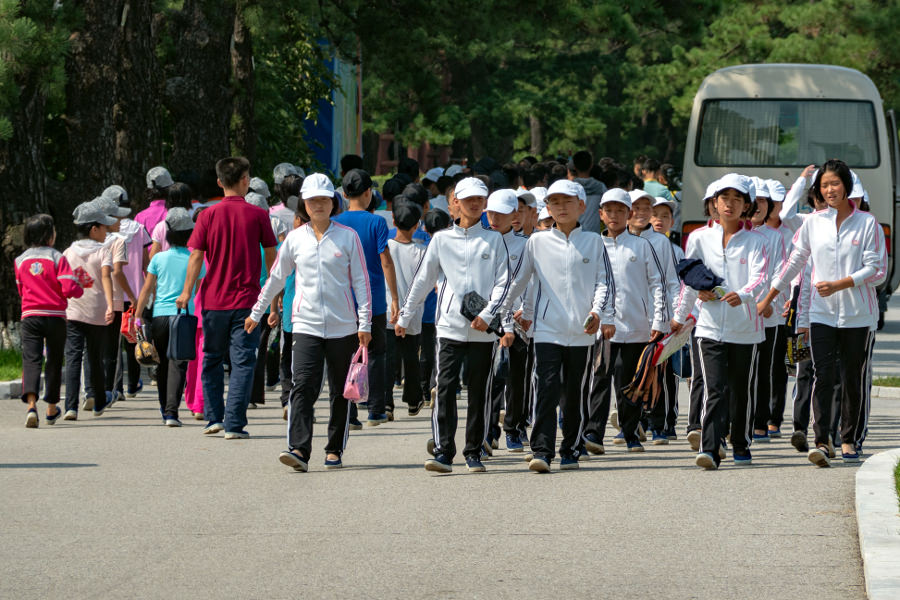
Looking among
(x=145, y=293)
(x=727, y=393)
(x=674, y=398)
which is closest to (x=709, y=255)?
(x=727, y=393)

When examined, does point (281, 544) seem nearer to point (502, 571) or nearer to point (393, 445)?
point (502, 571)

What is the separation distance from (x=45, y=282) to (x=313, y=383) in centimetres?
332

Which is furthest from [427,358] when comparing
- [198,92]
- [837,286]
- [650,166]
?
[198,92]

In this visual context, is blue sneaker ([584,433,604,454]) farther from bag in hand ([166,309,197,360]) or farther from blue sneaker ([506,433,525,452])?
bag in hand ([166,309,197,360])

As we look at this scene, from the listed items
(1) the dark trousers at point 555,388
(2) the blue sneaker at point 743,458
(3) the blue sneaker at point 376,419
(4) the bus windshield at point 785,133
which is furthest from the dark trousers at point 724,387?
(4) the bus windshield at point 785,133

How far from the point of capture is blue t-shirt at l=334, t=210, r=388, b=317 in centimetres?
1208

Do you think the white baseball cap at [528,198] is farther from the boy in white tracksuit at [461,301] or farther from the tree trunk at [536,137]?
the tree trunk at [536,137]

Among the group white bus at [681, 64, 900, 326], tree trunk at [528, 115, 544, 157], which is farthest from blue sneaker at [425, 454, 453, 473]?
tree trunk at [528, 115, 544, 157]

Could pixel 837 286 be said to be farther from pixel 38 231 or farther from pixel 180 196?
pixel 38 231

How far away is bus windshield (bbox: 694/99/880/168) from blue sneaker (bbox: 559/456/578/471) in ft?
40.5

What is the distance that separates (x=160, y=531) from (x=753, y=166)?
603 inches

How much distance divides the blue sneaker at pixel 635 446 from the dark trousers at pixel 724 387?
3.04 feet

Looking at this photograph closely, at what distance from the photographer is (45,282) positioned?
12.6m

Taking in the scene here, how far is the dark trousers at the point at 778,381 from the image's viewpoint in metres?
11.9
